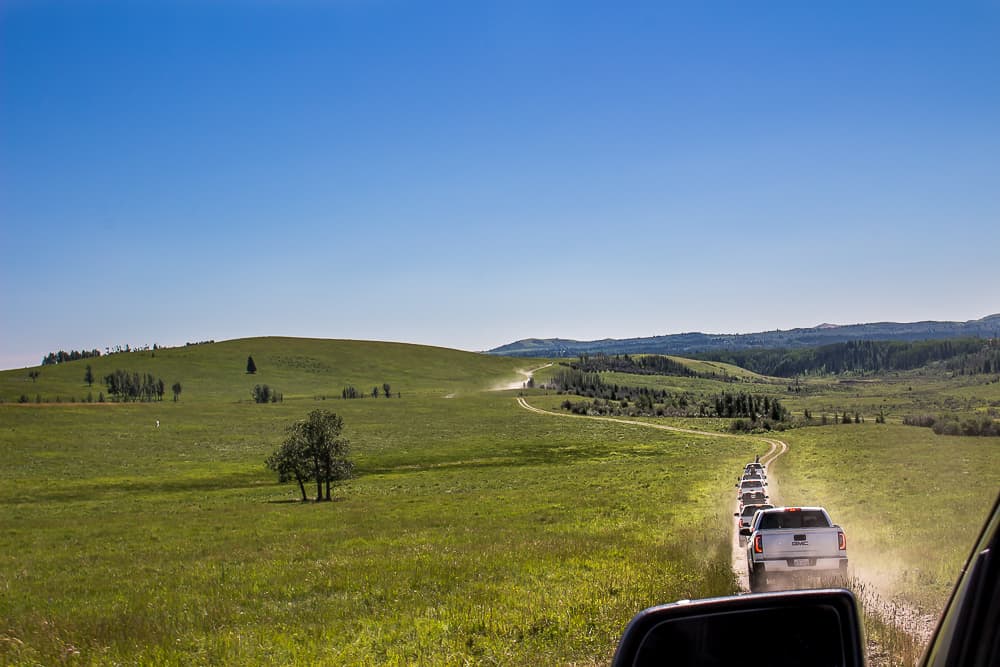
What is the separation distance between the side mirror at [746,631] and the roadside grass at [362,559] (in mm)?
8461

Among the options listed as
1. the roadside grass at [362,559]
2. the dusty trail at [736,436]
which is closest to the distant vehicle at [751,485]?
the dusty trail at [736,436]

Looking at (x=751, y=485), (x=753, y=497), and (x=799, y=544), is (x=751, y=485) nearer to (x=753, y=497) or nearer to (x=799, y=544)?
(x=753, y=497)

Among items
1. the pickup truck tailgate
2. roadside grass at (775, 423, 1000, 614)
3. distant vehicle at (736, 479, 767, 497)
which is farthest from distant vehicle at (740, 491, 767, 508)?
the pickup truck tailgate

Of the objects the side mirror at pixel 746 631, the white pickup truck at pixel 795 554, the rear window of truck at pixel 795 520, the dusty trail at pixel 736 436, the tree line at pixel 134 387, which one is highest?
the tree line at pixel 134 387

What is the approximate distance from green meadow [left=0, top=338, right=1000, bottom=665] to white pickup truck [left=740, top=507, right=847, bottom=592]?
2.79 feet

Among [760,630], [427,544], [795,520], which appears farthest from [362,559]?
[760,630]

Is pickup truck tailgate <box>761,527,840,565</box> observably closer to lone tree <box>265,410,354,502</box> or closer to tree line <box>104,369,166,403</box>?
lone tree <box>265,410,354,502</box>

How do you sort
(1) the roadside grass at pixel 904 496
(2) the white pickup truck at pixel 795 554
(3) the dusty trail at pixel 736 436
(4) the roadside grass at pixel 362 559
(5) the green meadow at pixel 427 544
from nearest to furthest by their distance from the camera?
(4) the roadside grass at pixel 362 559, (5) the green meadow at pixel 427 544, (2) the white pickup truck at pixel 795 554, (1) the roadside grass at pixel 904 496, (3) the dusty trail at pixel 736 436

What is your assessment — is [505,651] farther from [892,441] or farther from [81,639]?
[892,441]

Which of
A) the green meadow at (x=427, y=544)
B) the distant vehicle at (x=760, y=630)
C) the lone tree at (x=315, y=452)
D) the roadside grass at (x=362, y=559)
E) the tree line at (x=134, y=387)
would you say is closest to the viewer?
the distant vehicle at (x=760, y=630)

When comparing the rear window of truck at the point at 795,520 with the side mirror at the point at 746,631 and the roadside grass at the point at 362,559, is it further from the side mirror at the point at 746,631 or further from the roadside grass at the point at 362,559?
the side mirror at the point at 746,631

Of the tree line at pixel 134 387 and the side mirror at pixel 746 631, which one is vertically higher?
the tree line at pixel 134 387

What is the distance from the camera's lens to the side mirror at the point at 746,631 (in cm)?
212

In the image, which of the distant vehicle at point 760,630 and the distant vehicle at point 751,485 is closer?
the distant vehicle at point 760,630
